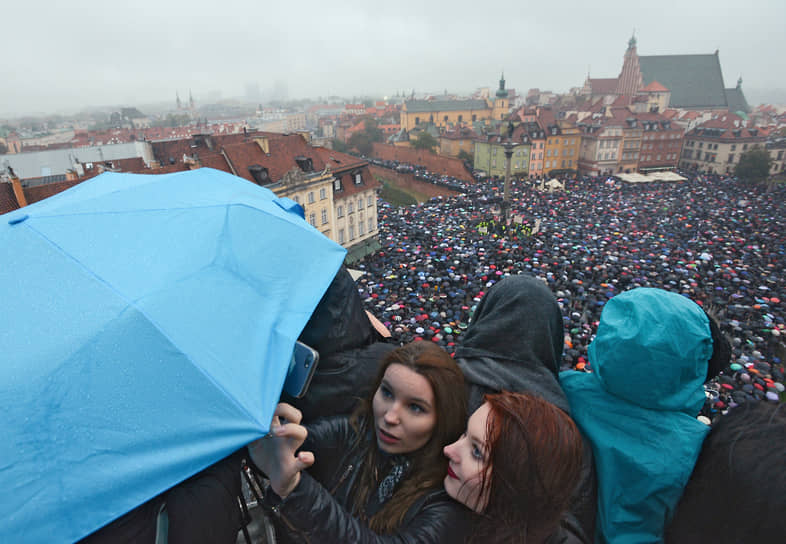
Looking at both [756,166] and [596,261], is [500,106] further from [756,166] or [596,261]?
[596,261]

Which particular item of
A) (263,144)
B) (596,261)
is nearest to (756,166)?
(596,261)

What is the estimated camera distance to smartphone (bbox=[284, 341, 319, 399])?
5.96 feet

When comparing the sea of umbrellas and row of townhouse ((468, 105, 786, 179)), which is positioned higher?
row of townhouse ((468, 105, 786, 179))

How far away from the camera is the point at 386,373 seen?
201 centimetres

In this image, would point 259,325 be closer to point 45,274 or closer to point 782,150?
point 45,274

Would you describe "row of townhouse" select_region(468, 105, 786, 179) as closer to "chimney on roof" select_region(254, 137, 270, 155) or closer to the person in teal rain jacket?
"chimney on roof" select_region(254, 137, 270, 155)

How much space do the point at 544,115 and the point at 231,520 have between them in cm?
6371

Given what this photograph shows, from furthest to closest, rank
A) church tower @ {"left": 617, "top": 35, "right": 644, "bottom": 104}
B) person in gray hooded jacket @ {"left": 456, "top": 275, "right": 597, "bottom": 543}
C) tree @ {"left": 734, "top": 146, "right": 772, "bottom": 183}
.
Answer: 1. church tower @ {"left": 617, "top": 35, "right": 644, "bottom": 104}
2. tree @ {"left": 734, "top": 146, "right": 772, "bottom": 183}
3. person in gray hooded jacket @ {"left": 456, "top": 275, "right": 597, "bottom": 543}

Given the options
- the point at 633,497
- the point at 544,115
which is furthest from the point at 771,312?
the point at 544,115

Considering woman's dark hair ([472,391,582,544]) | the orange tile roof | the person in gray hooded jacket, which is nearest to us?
woman's dark hair ([472,391,582,544])

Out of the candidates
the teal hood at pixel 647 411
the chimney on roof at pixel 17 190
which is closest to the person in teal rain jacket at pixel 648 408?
the teal hood at pixel 647 411

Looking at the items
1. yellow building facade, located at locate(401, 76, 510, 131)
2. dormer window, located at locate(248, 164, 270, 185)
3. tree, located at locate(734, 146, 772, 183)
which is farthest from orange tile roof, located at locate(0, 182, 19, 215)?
yellow building facade, located at locate(401, 76, 510, 131)

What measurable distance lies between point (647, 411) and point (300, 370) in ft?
5.47

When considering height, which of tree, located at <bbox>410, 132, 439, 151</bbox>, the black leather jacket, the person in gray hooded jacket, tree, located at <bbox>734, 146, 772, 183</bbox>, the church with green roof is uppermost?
the church with green roof
